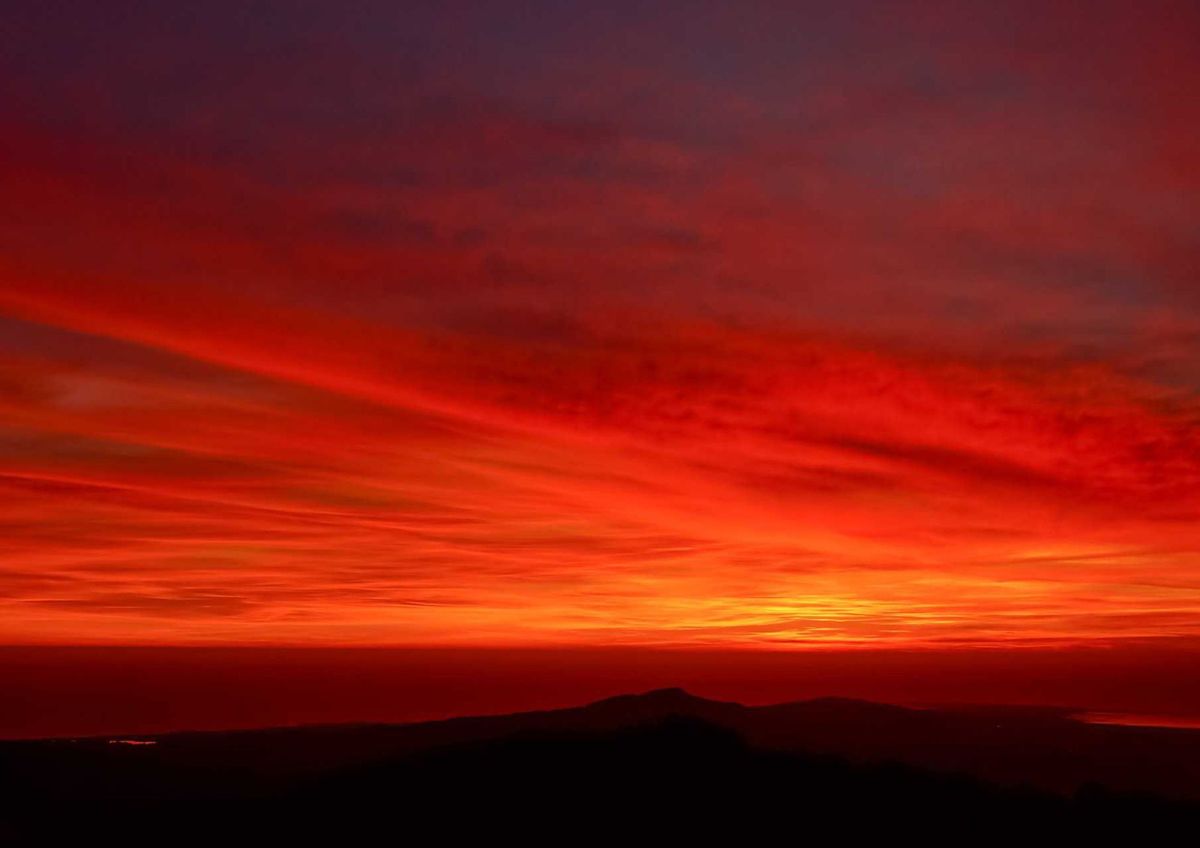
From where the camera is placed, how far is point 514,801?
5088cm

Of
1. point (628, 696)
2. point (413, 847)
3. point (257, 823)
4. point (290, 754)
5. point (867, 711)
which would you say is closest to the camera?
point (413, 847)

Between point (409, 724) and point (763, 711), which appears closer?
point (409, 724)

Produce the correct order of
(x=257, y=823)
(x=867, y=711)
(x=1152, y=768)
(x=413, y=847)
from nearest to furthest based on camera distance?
(x=413, y=847) → (x=257, y=823) → (x=1152, y=768) → (x=867, y=711)

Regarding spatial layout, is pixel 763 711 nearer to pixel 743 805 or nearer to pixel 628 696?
pixel 628 696

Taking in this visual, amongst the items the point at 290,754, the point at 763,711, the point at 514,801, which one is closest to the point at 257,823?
the point at 514,801

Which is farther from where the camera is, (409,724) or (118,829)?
(409,724)

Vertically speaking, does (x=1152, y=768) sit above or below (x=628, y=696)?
below

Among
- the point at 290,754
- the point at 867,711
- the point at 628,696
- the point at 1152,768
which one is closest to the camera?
the point at 290,754

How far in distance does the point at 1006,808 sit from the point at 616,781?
16407 millimetres

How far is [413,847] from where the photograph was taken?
154 feet

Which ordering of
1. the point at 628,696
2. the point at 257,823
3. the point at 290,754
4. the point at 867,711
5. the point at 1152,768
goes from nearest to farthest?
the point at 257,823 → the point at 290,754 → the point at 1152,768 → the point at 628,696 → the point at 867,711

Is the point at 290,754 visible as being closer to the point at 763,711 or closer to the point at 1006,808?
the point at 763,711

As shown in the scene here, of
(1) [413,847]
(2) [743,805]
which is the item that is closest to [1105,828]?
(2) [743,805]

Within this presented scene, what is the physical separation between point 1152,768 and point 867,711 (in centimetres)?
3318
